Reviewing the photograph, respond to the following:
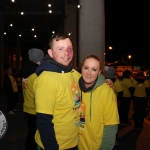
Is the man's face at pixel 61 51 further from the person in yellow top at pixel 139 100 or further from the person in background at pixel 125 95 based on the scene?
the person in background at pixel 125 95

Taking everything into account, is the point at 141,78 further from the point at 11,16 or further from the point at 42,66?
the point at 11,16

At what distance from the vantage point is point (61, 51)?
2799 mm

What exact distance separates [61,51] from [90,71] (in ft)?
1.57

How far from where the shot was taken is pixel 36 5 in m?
22.7

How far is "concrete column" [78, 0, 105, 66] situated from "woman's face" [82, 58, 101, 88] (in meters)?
5.27

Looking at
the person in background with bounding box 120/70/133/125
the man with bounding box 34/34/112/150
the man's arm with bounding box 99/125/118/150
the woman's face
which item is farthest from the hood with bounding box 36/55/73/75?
the person in background with bounding box 120/70/133/125

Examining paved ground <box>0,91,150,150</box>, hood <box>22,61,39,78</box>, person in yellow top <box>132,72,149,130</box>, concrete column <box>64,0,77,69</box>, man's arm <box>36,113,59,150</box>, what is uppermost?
concrete column <box>64,0,77,69</box>

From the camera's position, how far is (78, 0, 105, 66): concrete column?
8.32m

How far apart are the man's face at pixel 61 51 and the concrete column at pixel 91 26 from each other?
5599 mm

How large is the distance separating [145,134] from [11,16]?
2165 cm

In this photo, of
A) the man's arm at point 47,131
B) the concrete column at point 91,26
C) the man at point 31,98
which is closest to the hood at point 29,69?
the man at point 31,98

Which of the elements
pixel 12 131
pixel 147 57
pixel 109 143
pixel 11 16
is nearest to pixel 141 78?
pixel 12 131

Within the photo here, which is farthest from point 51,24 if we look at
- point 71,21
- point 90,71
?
point 90,71

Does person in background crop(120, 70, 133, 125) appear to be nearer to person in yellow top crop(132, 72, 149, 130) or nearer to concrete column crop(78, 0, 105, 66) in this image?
person in yellow top crop(132, 72, 149, 130)
